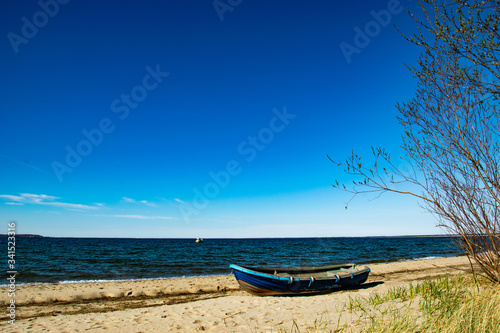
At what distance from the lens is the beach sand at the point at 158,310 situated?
291 inches

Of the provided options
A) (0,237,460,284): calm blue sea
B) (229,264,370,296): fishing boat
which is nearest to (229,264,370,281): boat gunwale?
(229,264,370,296): fishing boat

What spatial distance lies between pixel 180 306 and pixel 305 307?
14.8 ft

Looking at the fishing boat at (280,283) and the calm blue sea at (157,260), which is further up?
the fishing boat at (280,283)

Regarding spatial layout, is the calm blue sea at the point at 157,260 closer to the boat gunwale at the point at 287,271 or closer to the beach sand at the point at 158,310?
the beach sand at the point at 158,310

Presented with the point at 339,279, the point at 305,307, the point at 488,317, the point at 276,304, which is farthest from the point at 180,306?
the point at 488,317

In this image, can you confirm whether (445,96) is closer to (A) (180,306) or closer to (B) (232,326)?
(B) (232,326)

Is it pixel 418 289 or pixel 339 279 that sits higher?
pixel 418 289

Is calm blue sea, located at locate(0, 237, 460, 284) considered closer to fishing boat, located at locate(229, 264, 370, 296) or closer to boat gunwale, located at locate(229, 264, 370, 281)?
boat gunwale, located at locate(229, 264, 370, 281)

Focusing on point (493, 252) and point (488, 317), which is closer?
point (488, 317)

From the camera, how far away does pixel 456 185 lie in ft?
19.1

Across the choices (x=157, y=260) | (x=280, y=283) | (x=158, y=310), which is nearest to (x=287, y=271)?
(x=280, y=283)

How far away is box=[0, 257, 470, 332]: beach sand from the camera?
738cm

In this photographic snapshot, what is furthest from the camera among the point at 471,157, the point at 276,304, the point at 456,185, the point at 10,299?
the point at 10,299

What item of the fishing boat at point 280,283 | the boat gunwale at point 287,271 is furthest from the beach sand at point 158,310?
the boat gunwale at point 287,271
